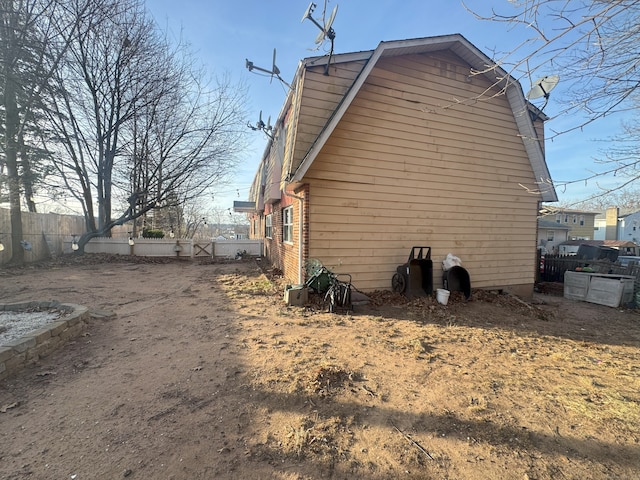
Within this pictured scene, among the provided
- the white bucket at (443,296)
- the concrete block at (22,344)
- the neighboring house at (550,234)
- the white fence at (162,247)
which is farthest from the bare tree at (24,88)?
the neighboring house at (550,234)

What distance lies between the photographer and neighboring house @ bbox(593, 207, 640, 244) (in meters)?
37.1

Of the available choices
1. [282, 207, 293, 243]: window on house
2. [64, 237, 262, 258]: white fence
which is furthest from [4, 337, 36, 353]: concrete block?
[64, 237, 262, 258]: white fence

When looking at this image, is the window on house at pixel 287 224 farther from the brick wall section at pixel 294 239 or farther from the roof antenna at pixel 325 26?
the roof antenna at pixel 325 26

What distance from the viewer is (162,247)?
15133 millimetres

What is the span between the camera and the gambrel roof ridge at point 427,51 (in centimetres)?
578

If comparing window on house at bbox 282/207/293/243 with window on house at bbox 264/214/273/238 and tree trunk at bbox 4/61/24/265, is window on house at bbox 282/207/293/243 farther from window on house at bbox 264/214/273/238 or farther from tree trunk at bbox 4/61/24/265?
tree trunk at bbox 4/61/24/265

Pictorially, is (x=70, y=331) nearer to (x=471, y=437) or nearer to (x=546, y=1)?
(x=471, y=437)

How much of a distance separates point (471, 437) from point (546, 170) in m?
8.32

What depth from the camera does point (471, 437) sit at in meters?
2.32

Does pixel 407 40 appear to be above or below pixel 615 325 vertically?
above

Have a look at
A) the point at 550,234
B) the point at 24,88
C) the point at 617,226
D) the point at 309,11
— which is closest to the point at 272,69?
the point at 309,11

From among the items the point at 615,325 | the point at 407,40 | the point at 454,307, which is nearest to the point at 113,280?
the point at 454,307

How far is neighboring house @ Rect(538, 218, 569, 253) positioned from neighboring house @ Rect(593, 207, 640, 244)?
1508 cm

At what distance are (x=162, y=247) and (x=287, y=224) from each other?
33.0ft
